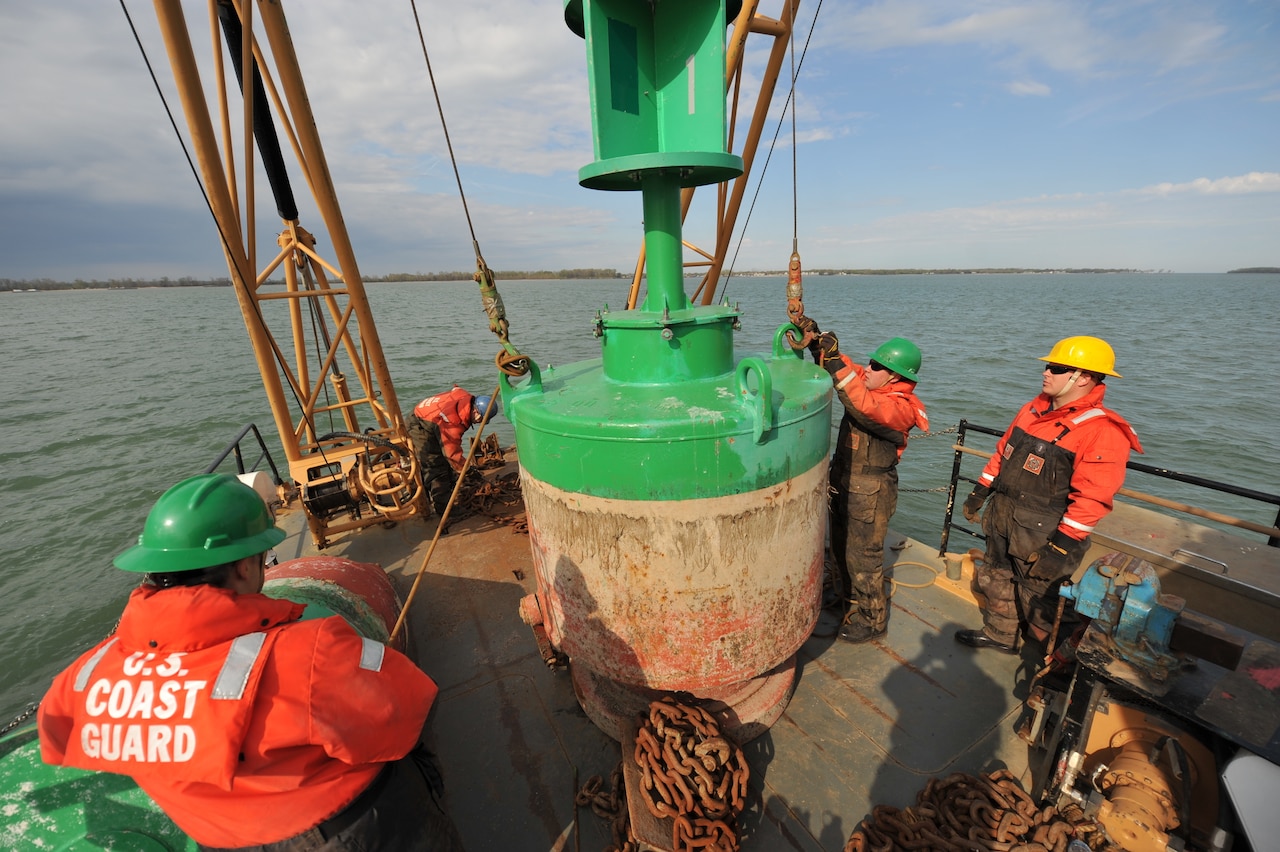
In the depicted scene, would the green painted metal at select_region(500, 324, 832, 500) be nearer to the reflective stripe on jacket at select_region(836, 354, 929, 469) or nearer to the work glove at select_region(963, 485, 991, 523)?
the reflective stripe on jacket at select_region(836, 354, 929, 469)

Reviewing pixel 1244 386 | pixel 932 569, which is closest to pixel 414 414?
pixel 932 569

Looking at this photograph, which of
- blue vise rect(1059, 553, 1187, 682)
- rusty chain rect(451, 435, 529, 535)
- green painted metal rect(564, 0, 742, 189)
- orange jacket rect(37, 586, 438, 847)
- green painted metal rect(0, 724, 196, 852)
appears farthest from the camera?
rusty chain rect(451, 435, 529, 535)

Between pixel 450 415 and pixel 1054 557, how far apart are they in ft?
19.1

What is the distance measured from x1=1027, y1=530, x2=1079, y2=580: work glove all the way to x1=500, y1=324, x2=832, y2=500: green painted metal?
1.90m

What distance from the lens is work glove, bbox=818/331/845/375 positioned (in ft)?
11.2

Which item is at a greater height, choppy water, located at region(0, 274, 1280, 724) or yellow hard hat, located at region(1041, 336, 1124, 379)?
yellow hard hat, located at region(1041, 336, 1124, 379)

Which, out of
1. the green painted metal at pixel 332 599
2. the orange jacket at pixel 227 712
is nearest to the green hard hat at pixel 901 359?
the orange jacket at pixel 227 712

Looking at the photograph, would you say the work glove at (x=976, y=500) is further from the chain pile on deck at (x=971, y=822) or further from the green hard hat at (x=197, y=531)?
the green hard hat at (x=197, y=531)

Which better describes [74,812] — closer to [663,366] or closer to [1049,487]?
[663,366]

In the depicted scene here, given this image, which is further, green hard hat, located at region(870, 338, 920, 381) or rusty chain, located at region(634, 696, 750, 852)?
green hard hat, located at region(870, 338, 920, 381)

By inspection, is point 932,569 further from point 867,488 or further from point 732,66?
point 732,66

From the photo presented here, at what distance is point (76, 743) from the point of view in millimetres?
1598

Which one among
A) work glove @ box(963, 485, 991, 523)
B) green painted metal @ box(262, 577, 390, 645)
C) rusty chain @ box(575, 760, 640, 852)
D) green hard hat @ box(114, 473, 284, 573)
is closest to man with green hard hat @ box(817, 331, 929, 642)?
work glove @ box(963, 485, 991, 523)

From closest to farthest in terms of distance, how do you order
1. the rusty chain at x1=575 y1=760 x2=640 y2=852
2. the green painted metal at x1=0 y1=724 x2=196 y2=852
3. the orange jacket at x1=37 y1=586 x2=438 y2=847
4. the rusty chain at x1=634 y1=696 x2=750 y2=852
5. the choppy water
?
the orange jacket at x1=37 y1=586 x2=438 y2=847 → the green painted metal at x1=0 y1=724 x2=196 y2=852 → the rusty chain at x1=634 y1=696 x2=750 y2=852 → the rusty chain at x1=575 y1=760 x2=640 y2=852 → the choppy water
